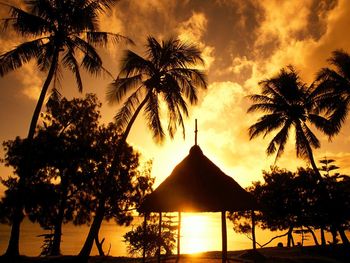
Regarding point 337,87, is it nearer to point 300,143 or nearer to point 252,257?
point 300,143

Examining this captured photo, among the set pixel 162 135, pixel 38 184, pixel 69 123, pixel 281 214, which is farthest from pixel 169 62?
pixel 281 214

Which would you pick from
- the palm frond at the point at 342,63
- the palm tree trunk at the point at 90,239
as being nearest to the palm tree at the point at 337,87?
the palm frond at the point at 342,63

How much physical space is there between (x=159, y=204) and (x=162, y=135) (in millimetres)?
6077

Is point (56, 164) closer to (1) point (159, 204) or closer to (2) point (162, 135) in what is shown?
(2) point (162, 135)

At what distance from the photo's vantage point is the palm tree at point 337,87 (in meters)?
20.8

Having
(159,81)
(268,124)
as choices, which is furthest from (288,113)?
(159,81)

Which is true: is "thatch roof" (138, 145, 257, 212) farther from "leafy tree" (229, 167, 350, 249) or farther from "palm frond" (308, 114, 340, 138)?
"leafy tree" (229, 167, 350, 249)

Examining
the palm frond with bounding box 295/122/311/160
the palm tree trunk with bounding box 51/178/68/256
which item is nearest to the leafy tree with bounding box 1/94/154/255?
the palm tree trunk with bounding box 51/178/68/256

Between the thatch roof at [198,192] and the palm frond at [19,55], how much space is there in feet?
32.7

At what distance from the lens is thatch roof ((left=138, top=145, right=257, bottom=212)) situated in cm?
1105

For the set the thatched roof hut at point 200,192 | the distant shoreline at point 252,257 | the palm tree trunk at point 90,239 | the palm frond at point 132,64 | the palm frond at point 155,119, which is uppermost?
the palm frond at point 132,64

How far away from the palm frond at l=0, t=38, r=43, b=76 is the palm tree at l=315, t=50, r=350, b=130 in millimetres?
18193

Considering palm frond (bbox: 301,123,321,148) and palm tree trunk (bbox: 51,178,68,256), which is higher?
palm frond (bbox: 301,123,321,148)

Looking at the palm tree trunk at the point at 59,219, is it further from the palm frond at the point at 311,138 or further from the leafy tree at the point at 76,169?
→ the palm frond at the point at 311,138
